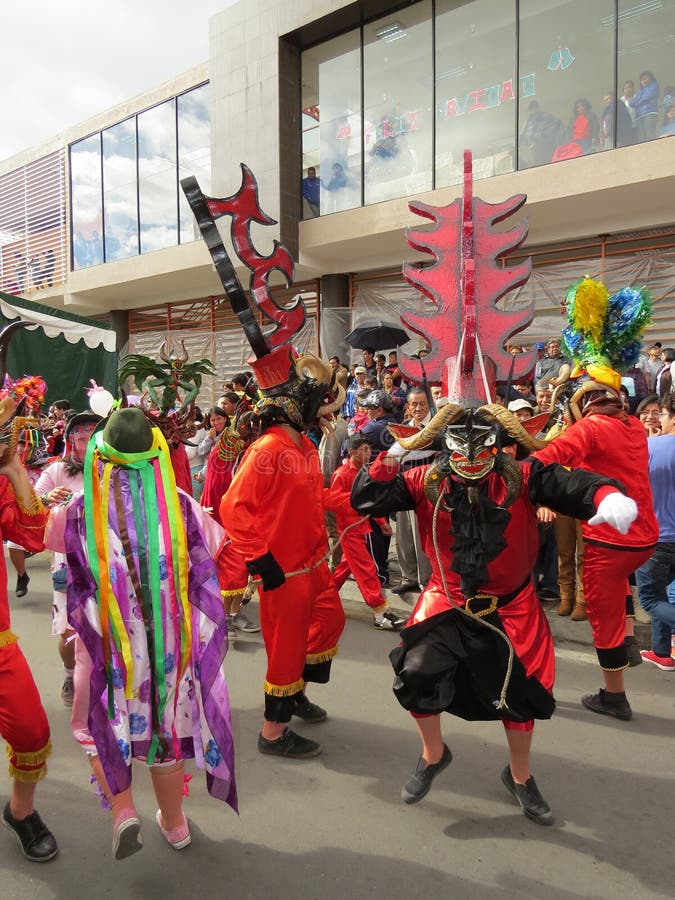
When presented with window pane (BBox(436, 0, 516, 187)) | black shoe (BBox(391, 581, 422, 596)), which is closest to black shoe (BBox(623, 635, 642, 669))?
black shoe (BBox(391, 581, 422, 596))

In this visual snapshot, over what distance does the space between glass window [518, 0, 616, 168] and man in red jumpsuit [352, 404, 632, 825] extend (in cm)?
940

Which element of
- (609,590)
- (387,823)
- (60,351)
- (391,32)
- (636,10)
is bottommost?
(387,823)

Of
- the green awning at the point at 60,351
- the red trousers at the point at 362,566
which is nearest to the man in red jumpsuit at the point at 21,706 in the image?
the red trousers at the point at 362,566

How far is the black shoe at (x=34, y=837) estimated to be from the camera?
269cm

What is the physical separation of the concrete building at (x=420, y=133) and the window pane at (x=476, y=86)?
23 mm

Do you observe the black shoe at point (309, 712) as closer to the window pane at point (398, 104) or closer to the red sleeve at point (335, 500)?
the red sleeve at point (335, 500)

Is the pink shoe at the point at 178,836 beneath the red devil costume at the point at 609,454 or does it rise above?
beneath

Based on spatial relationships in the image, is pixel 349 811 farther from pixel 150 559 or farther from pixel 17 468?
pixel 17 468

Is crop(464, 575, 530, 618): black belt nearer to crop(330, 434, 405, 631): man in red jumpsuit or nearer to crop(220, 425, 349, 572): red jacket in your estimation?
crop(220, 425, 349, 572): red jacket

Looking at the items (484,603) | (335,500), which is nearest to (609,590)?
(484,603)

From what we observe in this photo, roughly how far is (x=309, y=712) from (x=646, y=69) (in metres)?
10.6

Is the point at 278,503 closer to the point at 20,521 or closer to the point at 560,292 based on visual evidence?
the point at 20,521

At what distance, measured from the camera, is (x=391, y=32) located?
12.3m

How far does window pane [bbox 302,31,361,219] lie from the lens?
12.9 meters
